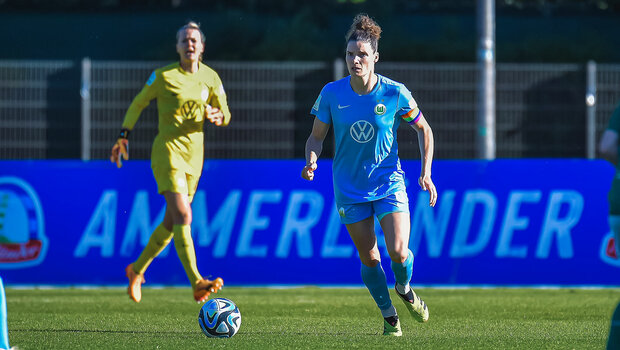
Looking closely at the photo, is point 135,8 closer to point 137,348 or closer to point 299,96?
point 299,96

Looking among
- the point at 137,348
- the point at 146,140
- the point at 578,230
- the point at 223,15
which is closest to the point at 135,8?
the point at 223,15

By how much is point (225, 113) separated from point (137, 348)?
3163mm

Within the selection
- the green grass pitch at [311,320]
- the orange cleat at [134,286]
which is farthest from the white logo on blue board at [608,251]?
the orange cleat at [134,286]

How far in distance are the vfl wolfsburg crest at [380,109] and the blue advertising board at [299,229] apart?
469 cm

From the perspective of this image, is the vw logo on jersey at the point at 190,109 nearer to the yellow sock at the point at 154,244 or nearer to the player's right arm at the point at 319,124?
the yellow sock at the point at 154,244

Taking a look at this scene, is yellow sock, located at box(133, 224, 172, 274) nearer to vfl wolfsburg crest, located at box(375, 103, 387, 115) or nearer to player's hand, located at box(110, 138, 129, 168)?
player's hand, located at box(110, 138, 129, 168)

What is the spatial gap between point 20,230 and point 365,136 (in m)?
5.80

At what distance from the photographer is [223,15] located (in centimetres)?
2603

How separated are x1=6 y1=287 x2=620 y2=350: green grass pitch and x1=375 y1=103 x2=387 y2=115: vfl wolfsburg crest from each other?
1.51 m

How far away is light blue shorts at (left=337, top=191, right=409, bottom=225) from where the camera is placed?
7922mm

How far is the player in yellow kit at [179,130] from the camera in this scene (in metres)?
9.65

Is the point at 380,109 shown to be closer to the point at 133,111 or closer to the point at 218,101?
the point at 218,101

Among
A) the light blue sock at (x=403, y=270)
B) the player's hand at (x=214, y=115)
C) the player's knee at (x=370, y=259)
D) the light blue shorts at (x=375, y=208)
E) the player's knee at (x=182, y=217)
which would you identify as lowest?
A: the light blue sock at (x=403, y=270)

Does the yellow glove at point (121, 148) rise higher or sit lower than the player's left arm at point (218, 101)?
lower
